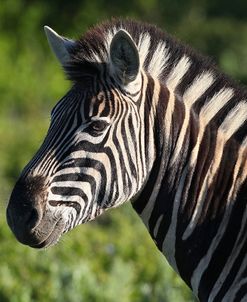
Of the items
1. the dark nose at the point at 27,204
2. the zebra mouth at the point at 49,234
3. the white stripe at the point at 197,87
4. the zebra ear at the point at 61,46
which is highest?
the zebra ear at the point at 61,46

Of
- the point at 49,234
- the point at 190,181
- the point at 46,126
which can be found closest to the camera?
the point at 49,234

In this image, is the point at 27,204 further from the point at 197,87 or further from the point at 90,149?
the point at 197,87

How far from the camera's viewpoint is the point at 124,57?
5793 millimetres

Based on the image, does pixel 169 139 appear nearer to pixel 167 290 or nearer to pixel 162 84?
pixel 162 84

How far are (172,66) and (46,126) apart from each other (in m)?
19.4

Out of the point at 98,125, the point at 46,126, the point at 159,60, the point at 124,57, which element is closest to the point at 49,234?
the point at 98,125

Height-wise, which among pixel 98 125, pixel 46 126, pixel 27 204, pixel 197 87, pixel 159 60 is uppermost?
pixel 159 60

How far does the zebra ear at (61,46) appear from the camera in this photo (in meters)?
6.06

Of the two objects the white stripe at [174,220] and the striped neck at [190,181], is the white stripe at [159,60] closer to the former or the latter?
the striped neck at [190,181]

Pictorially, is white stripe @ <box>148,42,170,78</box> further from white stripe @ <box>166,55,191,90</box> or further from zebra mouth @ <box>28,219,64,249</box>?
zebra mouth @ <box>28,219,64,249</box>

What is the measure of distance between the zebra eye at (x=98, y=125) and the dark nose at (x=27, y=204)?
0.38 m

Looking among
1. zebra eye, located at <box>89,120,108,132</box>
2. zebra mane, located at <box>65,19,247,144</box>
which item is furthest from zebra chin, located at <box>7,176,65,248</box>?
zebra mane, located at <box>65,19,247,144</box>

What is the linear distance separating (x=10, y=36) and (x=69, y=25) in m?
3.10

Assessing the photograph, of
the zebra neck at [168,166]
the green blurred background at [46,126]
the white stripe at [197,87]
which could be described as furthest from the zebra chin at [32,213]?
the white stripe at [197,87]
